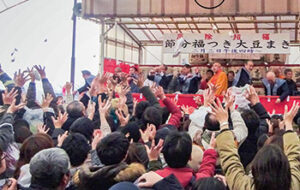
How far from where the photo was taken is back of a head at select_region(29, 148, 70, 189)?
2.30 m

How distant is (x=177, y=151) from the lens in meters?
2.52

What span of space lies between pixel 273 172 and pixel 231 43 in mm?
10842

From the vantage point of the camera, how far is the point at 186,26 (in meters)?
17.8

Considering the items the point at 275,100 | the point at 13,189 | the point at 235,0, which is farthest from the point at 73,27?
the point at 13,189

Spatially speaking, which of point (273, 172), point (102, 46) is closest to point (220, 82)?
point (102, 46)

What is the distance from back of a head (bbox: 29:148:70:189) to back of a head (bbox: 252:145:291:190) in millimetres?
1167

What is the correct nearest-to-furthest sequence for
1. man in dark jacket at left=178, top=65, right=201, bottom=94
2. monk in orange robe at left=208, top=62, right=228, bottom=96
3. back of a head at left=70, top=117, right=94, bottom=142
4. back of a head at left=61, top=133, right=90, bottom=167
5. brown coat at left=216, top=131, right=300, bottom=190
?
brown coat at left=216, top=131, right=300, bottom=190 → back of a head at left=61, top=133, right=90, bottom=167 → back of a head at left=70, top=117, right=94, bottom=142 → monk in orange robe at left=208, top=62, right=228, bottom=96 → man in dark jacket at left=178, top=65, right=201, bottom=94

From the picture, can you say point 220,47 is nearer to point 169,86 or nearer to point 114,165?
point 169,86

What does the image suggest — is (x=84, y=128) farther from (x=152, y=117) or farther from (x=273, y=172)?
(x=273, y=172)

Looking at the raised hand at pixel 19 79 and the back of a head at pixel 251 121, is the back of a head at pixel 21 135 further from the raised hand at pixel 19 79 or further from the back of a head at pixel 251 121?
the back of a head at pixel 251 121

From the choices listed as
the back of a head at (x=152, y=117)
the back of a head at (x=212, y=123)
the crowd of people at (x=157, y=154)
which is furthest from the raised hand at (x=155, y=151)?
the back of a head at (x=152, y=117)

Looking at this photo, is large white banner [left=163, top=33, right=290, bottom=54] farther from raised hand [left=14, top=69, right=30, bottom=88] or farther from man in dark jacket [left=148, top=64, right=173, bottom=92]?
raised hand [left=14, top=69, right=30, bottom=88]

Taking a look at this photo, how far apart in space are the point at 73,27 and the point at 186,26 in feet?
20.2

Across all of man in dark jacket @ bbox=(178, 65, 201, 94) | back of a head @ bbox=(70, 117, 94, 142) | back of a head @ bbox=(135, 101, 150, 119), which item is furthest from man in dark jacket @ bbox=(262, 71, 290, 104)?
back of a head @ bbox=(70, 117, 94, 142)
